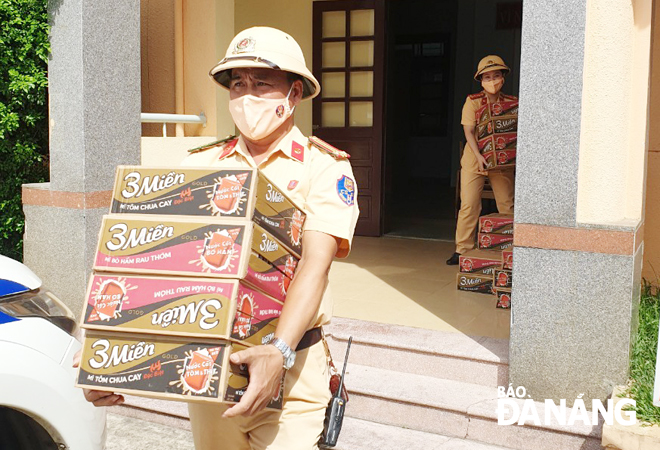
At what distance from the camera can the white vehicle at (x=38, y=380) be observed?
2555 mm

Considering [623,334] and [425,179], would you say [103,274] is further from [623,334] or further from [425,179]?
[425,179]

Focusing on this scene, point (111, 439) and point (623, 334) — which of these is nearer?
point (623, 334)

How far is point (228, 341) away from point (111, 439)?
2991 millimetres

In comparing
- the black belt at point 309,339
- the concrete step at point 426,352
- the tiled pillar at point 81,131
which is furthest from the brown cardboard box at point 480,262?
the black belt at point 309,339

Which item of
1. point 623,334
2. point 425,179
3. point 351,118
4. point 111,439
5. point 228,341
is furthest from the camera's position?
point 425,179

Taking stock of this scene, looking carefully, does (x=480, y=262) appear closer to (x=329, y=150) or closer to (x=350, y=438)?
(x=350, y=438)

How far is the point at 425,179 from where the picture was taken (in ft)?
53.5

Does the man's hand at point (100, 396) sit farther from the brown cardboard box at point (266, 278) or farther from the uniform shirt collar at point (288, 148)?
the uniform shirt collar at point (288, 148)

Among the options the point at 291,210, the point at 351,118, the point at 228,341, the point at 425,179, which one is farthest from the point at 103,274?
the point at 425,179

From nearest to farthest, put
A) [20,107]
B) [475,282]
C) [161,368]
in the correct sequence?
[161,368]
[20,107]
[475,282]

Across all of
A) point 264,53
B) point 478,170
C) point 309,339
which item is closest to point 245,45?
point 264,53

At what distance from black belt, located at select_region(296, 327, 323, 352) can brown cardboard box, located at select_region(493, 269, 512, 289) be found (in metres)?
3.91

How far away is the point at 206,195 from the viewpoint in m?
2.03

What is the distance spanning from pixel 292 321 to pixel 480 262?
449cm
